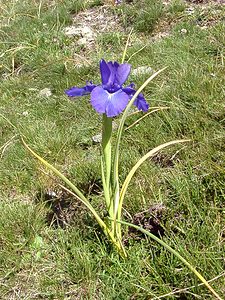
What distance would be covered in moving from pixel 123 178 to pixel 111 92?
29.3 inches

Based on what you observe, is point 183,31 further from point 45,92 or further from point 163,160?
point 163,160

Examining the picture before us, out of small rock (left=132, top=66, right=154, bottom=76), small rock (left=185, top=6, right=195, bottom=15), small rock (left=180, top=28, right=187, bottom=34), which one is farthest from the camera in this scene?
small rock (left=185, top=6, right=195, bottom=15)

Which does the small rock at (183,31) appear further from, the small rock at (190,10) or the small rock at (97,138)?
the small rock at (97,138)

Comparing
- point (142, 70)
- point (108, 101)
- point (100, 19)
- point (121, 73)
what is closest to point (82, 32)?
point (100, 19)

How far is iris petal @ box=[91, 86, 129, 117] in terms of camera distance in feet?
5.32

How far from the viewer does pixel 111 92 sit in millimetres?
1685

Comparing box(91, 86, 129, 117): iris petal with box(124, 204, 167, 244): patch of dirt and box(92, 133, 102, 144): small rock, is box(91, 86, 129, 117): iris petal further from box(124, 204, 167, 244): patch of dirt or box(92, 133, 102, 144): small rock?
box(92, 133, 102, 144): small rock

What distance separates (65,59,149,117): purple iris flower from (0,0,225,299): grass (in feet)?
1.81

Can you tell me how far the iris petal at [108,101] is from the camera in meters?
1.62

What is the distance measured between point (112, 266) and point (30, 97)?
2.12 metres

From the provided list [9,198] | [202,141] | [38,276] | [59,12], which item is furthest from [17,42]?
[38,276]

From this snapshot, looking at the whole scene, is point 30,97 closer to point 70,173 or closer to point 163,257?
point 70,173

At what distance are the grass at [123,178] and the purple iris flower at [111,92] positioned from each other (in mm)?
553

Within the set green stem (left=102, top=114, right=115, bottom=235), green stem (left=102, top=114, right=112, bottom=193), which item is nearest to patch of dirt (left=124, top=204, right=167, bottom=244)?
green stem (left=102, top=114, right=115, bottom=235)
